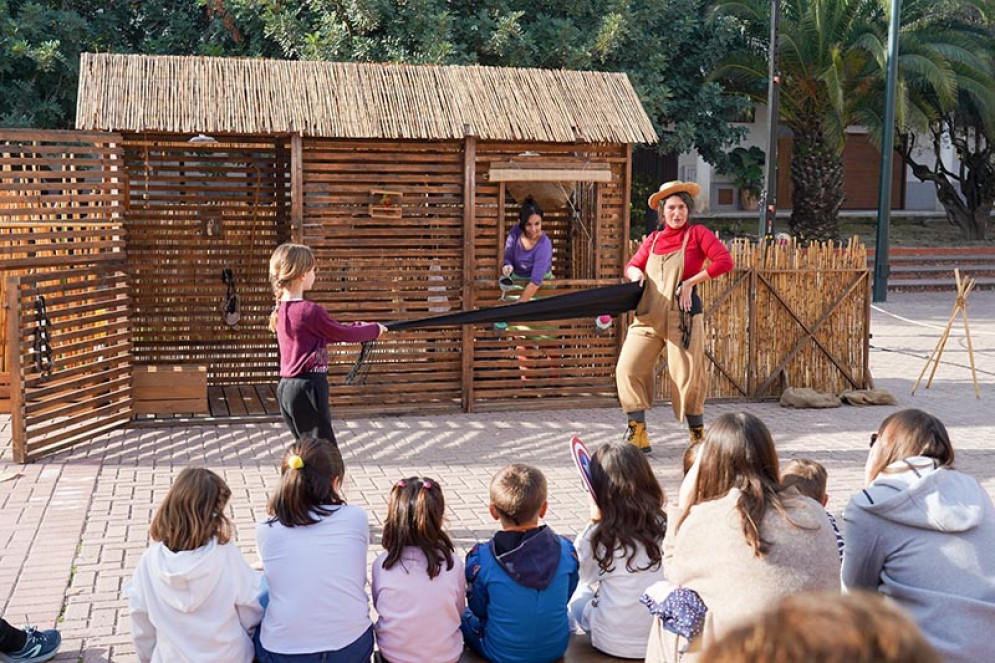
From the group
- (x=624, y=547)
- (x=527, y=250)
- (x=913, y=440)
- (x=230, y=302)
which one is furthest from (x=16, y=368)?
(x=913, y=440)

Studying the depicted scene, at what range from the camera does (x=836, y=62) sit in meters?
21.3

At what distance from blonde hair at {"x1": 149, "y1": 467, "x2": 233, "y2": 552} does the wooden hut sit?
564 cm

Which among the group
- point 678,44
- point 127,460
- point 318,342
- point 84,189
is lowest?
point 127,460

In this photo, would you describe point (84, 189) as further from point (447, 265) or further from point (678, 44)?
point (678, 44)

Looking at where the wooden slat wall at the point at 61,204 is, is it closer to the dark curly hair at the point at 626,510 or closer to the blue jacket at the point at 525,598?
the blue jacket at the point at 525,598

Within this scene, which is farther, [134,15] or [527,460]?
[134,15]

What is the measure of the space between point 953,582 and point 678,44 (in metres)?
17.6

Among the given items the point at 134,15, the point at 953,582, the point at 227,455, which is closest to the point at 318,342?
the point at 227,455

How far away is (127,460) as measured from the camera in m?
8.41

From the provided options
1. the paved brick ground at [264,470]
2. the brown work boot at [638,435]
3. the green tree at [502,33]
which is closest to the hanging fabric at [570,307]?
the brown work boot at [638,435]

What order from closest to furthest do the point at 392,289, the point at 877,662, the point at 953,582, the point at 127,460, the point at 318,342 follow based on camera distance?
the point at 877,662 < the point at 953,582 < the point at 318,342 < the point at 127,460 < the point at 392,289

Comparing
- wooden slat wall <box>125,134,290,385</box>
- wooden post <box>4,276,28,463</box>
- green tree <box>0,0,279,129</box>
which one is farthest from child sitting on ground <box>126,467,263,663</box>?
green tree <box>0,0,279,129</box>

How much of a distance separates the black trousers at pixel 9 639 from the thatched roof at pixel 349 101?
525cm

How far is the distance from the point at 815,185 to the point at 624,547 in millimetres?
21855
